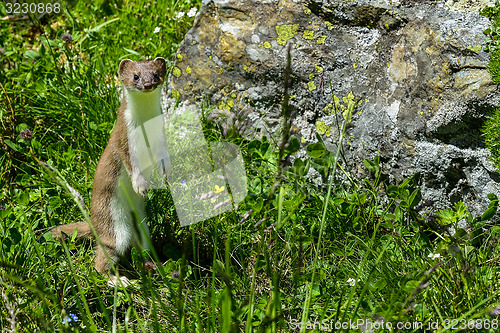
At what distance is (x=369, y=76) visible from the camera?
351cm

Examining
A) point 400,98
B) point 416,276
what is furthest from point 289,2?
point 416,276

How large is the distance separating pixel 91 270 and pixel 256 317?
3.85 ft

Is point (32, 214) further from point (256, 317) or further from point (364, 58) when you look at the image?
point (364, 58)

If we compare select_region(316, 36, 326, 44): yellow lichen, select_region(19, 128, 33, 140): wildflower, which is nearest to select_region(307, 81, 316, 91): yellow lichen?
select_region(316, 36, 326, 44): yellow lichen

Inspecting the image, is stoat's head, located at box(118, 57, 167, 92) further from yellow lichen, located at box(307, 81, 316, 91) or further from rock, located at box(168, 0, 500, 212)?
yellow lichen, located at box(307, 81, 316, 91)

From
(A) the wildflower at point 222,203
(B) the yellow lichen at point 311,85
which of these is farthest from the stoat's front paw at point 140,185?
(B) the yellow lichen at point 311,85

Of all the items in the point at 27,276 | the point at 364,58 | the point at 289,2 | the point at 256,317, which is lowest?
the point at 256,317

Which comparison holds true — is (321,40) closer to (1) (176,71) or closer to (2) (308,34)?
(2) (308,34)

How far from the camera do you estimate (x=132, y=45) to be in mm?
4773

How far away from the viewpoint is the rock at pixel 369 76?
3.02m

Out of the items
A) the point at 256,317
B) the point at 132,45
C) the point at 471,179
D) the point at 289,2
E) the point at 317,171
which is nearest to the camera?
the point at 256,317

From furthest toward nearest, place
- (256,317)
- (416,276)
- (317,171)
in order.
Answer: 1. (317,171)
2. (256,317)
3. (416,276)

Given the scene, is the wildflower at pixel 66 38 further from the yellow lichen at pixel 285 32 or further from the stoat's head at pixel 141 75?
the yellow lichen at pixel 285 32

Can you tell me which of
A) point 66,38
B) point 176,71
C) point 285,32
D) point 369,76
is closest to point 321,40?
point 285,32
